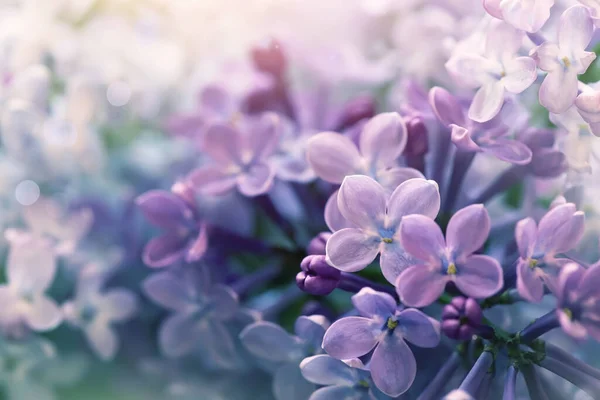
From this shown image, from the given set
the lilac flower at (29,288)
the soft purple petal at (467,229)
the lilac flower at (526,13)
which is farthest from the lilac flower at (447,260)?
the lilac flower at (29,288)

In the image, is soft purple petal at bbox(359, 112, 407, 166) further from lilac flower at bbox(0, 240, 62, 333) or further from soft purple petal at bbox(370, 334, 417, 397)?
lilac flower at bbox(0, 240, 62, 333)

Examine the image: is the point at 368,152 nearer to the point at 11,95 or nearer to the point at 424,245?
the point at 424,245

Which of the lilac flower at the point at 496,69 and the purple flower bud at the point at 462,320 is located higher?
the lilac flower at the point at 496,69

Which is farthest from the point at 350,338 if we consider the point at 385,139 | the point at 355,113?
the point at 355,113

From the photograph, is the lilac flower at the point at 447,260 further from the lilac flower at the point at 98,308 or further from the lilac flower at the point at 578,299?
the lilac flower at the point at 98,308

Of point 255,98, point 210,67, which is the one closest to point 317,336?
point 255,98

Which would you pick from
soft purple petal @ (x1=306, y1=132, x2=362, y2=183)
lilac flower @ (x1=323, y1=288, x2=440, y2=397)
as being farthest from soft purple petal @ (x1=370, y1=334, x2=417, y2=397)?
soft purple petal @ (x1=306, y1=132, x2=362, y2=183)
